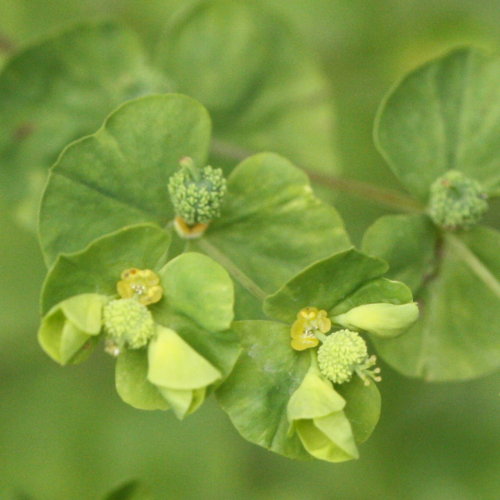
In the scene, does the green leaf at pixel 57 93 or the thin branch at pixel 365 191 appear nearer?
the thin branch at pixel 365 191

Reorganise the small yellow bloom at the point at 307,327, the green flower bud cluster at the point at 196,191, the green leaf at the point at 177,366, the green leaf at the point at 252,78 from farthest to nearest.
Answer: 1. the green leaf at the point at 252,78
2. the green flower bud cluster at the point at 196,191
3. the small yellow bloom at the point at 307,327
4. the green leaf at the point at 177,366

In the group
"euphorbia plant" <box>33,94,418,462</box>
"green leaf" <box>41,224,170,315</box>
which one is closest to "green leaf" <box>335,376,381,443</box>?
"euphorbia plant" <box>33,94,418,462</box>

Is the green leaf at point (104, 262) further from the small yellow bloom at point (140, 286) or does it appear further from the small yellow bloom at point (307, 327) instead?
the small yellow bloom at point (307, 327)

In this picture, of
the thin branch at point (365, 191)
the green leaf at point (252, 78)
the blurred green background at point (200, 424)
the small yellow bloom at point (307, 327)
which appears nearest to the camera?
the small yellow bloom at point (307, 327)

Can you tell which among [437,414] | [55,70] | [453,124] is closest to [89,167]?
[55,70]

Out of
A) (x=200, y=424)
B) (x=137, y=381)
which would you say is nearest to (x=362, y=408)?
(x=137, y=381)

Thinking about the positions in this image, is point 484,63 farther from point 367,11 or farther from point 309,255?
point 367,11

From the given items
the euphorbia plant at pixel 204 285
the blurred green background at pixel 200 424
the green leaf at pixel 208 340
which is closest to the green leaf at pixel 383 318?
the euphorbia plant at pixel 204 285
